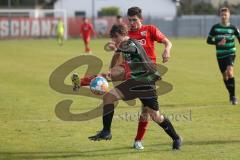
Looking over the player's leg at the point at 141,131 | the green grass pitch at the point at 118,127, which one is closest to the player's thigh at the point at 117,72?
the player's leg at the point at 141,131

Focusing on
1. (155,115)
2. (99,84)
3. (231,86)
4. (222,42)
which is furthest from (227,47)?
(99,84)

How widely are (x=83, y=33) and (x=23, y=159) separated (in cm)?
3006

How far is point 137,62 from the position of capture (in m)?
8.68

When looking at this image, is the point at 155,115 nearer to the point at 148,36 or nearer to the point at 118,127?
the point at 148,36

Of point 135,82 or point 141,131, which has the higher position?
point 135,82

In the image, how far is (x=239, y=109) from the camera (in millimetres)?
13383

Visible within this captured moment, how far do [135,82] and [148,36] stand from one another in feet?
2.49

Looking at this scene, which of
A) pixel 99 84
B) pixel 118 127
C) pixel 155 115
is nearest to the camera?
pixel 99 84

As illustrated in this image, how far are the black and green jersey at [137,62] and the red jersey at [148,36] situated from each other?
→ 0.29 m

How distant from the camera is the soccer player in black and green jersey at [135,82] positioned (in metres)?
8.52

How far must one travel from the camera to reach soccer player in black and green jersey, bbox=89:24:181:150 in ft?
28.0

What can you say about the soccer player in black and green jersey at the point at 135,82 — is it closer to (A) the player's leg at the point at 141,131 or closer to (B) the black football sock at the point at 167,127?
(B) the black football sock at the point at 167,127

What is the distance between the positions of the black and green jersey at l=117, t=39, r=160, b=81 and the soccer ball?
1.35 feet

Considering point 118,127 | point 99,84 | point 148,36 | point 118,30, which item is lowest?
point 118,127
